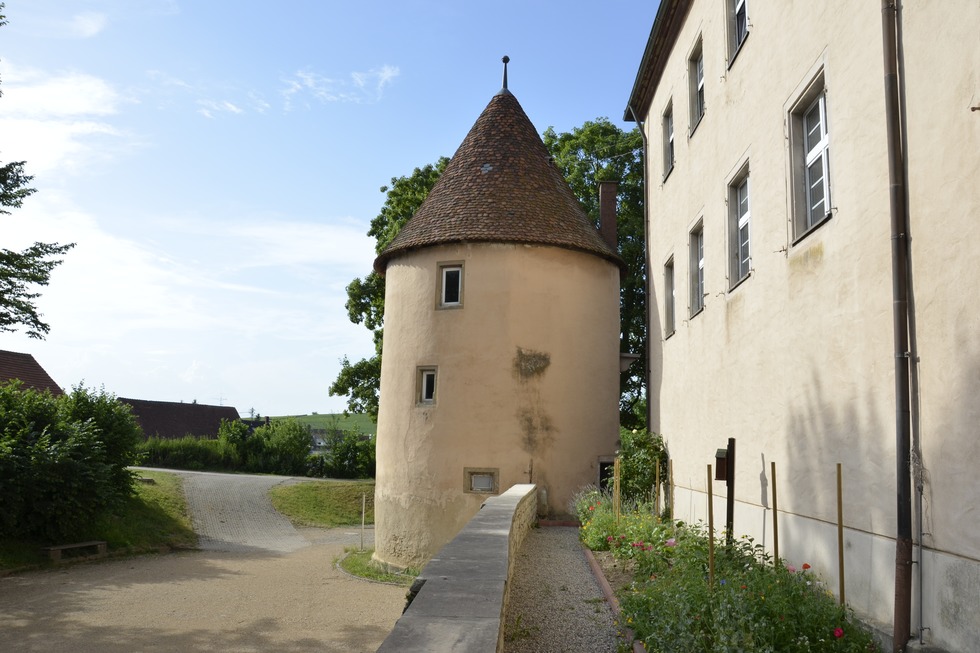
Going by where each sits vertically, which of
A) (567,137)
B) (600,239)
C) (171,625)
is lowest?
(171,625)

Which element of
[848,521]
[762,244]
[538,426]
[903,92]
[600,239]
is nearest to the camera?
[903,92]

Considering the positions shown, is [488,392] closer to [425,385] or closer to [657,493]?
[425,385]

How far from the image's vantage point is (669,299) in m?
13.9

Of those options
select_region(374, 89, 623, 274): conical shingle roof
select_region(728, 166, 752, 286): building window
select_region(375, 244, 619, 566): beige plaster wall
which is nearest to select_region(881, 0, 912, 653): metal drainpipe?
select_region(728, 166, 752, 286): building window

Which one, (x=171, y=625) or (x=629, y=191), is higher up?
(x=629, y=191)

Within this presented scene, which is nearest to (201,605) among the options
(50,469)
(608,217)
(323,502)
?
(50,469)

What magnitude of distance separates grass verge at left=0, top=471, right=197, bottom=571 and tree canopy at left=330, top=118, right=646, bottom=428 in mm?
6350

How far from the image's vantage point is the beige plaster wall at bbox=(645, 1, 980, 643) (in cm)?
475

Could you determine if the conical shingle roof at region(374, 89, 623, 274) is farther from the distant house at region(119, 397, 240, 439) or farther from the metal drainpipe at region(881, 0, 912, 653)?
the distant house at region(119, 397, 240, 439)

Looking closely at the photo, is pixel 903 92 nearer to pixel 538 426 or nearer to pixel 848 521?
pixel 848 521

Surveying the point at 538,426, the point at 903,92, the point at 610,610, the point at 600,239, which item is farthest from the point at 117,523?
the point at 903,92

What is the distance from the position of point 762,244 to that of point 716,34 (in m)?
3.73

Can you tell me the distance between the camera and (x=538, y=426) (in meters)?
16.9

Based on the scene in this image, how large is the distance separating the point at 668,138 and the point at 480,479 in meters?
7.72
